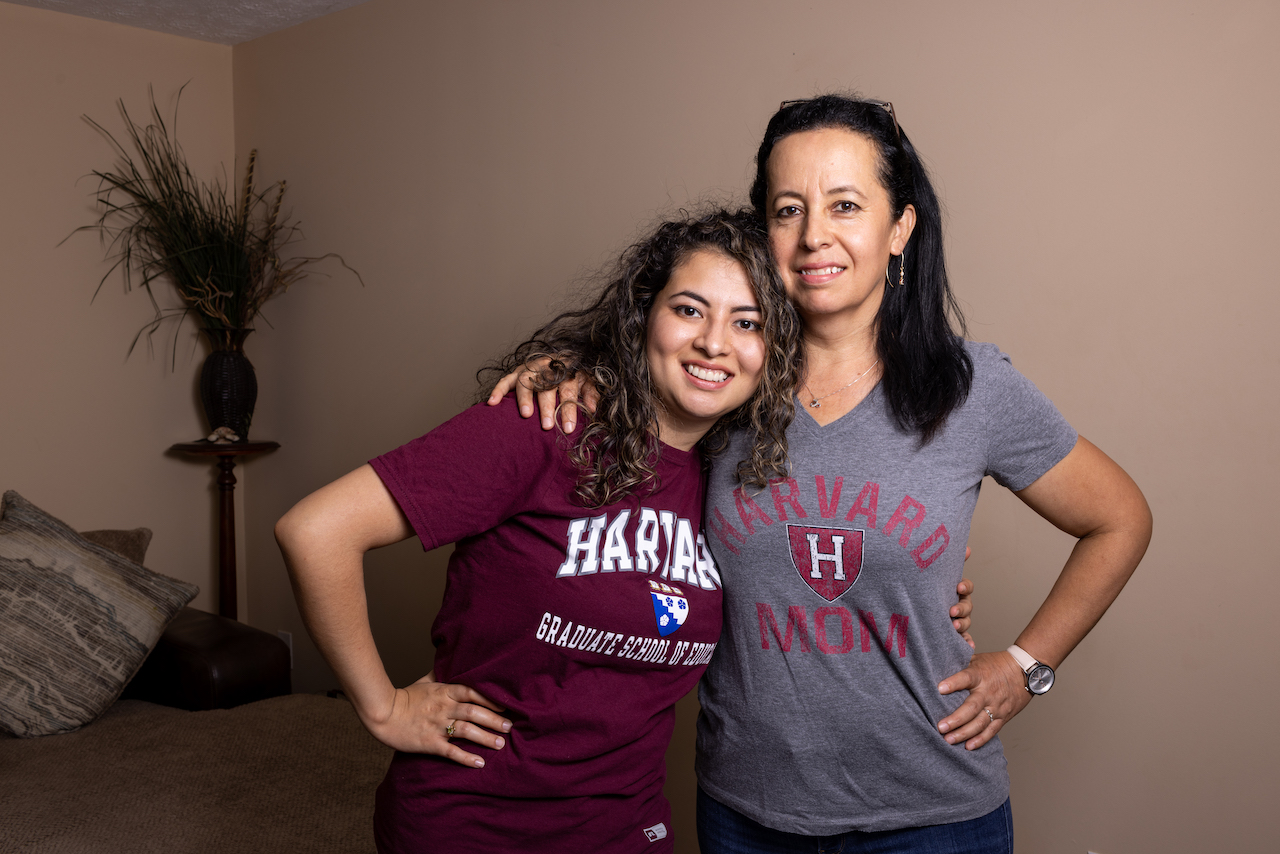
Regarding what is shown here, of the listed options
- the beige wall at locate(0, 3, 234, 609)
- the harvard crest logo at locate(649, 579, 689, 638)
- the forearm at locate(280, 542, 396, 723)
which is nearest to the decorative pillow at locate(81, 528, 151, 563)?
the beige wall at locate(0, 3, 234, 609)

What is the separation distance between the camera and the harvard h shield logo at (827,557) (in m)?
1.22

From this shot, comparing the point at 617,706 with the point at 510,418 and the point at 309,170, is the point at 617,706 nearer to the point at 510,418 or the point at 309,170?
the point at 510,418

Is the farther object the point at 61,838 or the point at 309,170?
the point at 309,170

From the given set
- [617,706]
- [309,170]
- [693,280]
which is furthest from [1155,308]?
[309,170]

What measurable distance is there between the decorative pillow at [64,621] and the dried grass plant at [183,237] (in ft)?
3.61

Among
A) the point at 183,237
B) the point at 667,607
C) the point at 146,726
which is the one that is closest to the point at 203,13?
the point at 183,237

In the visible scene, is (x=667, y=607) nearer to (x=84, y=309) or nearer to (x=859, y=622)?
(x=859, y=622)

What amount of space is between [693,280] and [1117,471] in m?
0.73

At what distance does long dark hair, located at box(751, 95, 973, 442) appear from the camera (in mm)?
1257

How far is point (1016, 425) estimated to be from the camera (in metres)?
1.28

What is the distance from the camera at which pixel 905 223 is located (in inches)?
53.7

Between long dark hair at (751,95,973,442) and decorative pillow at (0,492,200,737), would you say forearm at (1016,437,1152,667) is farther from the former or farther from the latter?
decorative pillow at (0,492,200,737)

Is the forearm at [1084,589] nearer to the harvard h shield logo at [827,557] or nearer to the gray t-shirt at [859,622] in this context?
the gray t-shirt at [859,622]

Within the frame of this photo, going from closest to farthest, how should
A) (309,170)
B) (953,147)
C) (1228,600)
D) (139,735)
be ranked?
(1228,600)
(953,147)
(139,735)
(309,170)
